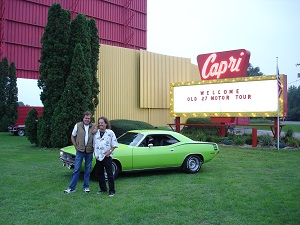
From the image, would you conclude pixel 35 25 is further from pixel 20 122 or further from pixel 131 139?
pixel 131 139

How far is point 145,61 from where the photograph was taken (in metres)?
22.1

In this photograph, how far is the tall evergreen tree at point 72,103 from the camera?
1553 cm

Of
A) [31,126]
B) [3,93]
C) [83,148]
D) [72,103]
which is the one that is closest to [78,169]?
[83,148]

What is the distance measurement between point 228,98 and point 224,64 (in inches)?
92.5

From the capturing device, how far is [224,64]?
19.4m

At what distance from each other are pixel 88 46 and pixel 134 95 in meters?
5.79

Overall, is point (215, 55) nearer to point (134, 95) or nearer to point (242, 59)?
point (242, 59)

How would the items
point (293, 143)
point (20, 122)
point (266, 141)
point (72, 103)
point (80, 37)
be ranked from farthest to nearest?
point (20, 122), point (266, 141), point (80, 37), point (293, 143), point (72, 103)

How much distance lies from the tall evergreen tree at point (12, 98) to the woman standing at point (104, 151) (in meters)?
24.8

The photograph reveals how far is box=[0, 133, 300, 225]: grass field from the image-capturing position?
5.60 metres

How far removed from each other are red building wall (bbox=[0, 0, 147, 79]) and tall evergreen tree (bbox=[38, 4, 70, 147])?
20.1 m

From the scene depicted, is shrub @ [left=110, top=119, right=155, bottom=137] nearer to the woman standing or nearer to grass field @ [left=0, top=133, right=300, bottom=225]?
grass field @ [left=0, top=133, right=300, bottom=225]

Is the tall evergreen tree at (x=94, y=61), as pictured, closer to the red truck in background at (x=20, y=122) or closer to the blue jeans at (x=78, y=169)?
the red truck in background at (x=20, y=122)

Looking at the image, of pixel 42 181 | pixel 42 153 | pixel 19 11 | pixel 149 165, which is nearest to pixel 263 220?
pixel 149 165
